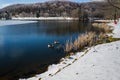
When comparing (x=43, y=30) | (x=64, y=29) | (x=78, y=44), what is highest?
(x=78, y=44)

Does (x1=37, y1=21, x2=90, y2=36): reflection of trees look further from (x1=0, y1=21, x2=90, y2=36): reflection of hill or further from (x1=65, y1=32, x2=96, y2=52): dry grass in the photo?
(x1=65, y1=32, x2=96, y2=52): dry grass

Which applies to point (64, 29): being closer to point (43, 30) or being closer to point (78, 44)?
point (43, 30)

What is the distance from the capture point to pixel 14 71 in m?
15.3

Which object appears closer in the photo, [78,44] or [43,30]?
[78,44]

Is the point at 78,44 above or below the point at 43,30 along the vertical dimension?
above

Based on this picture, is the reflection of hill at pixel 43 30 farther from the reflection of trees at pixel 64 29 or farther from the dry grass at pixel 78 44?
the dry grass at pixel 78 44

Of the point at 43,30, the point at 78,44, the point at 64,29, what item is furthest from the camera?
the point at 64,29

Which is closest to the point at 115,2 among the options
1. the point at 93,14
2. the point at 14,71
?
the point at 14,71

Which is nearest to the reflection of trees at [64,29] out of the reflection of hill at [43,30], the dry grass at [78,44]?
the reflection of hill at [43,30]

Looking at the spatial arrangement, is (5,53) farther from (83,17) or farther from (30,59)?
(83,17)

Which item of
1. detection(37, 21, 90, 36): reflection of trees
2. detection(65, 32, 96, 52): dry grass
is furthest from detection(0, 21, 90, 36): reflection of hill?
detection(65, 32, 96, 52): dry grass

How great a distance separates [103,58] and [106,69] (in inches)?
91.4

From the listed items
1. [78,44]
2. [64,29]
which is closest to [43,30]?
[64,29]

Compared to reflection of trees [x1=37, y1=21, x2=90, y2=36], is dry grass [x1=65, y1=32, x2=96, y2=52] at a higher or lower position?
higher
